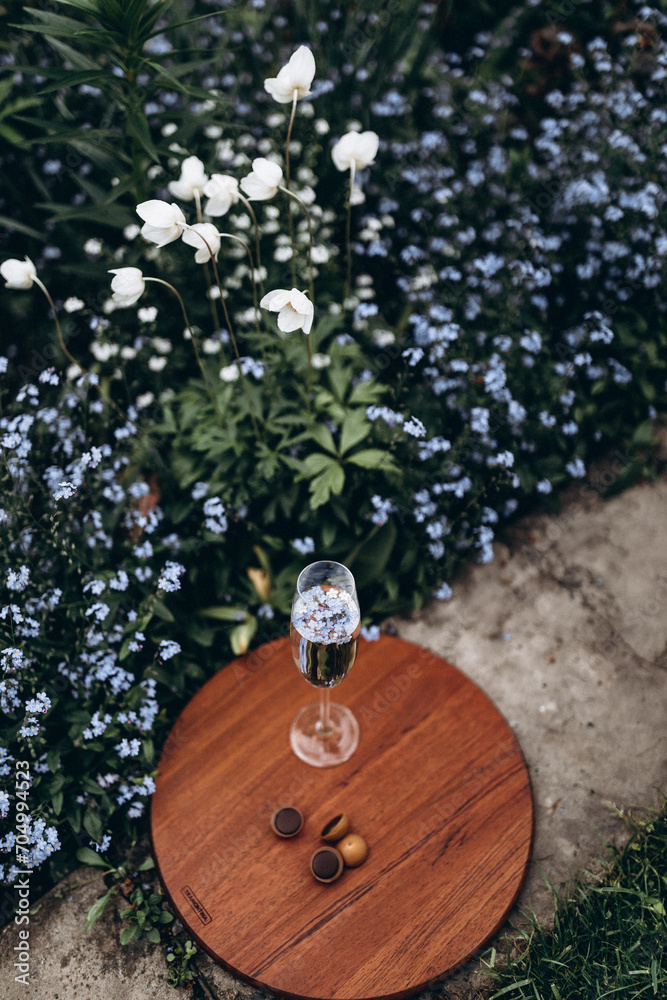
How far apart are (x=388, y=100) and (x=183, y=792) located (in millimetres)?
2985

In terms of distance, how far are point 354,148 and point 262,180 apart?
0.39m

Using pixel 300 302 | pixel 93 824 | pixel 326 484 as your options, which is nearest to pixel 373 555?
pixel 326 484

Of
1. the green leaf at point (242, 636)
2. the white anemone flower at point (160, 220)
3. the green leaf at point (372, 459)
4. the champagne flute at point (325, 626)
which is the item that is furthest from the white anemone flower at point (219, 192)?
the green leaf at point (242, 636)

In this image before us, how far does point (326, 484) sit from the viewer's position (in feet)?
7.20

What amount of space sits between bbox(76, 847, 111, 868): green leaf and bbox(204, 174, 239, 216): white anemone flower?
71.8 inches

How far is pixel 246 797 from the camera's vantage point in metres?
1.69

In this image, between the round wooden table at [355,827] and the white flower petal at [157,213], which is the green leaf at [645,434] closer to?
the round wooden table at [355,827]

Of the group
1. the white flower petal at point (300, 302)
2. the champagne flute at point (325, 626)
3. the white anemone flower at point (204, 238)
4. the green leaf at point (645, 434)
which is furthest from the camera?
the green leaf at point (645, 434)

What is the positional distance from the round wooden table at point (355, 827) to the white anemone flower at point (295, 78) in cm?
159

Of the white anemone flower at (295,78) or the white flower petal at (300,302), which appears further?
the white anemone flower at (295,78)

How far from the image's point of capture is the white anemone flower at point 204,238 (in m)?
1.72

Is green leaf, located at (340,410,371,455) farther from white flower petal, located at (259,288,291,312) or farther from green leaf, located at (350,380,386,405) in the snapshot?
white flower petal, located at (259,288,291,312)

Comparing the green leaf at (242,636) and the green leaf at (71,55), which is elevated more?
the green leaf at (71,55)

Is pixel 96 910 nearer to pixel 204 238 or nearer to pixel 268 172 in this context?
pixel 204 238
